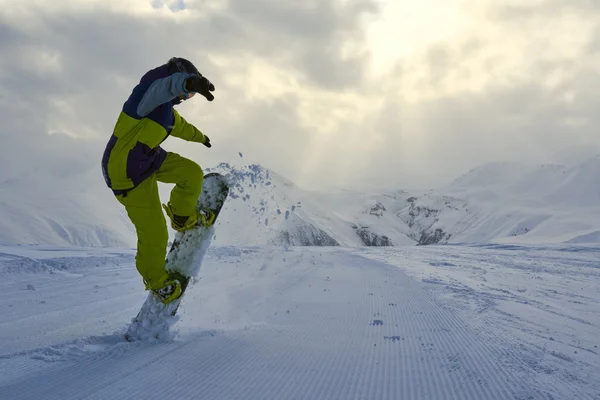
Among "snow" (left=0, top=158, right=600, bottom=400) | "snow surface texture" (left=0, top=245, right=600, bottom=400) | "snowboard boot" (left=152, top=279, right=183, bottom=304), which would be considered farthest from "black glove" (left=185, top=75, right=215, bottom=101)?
"snow surface texture" (left=0, top=245, right=600, bottom=400)

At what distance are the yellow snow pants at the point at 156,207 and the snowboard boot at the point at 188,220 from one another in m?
0.05

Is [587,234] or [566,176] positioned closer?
[587,234]

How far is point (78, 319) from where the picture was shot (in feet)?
10.8

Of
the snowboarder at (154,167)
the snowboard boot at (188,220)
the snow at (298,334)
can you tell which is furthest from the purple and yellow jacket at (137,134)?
the snow at (298,334)

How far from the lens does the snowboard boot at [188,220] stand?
3.24 m

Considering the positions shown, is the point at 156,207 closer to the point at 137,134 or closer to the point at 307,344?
the point at 137,134

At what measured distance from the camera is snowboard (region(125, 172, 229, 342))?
2.77 metres

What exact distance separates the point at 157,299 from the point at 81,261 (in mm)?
5380

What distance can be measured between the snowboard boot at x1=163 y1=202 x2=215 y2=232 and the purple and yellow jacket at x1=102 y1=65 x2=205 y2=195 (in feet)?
1.39

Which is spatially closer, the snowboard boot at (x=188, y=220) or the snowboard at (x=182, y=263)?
the snowboard at (x=182, y=263)

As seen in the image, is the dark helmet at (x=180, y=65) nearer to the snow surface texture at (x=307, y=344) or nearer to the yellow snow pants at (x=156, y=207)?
the yellow snow pants at (x=156, y=207)

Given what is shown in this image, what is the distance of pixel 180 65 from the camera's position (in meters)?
2.88

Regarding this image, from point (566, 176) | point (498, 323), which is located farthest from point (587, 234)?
point (566, 176)

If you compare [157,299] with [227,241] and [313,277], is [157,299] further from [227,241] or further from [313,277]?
[227,241]
